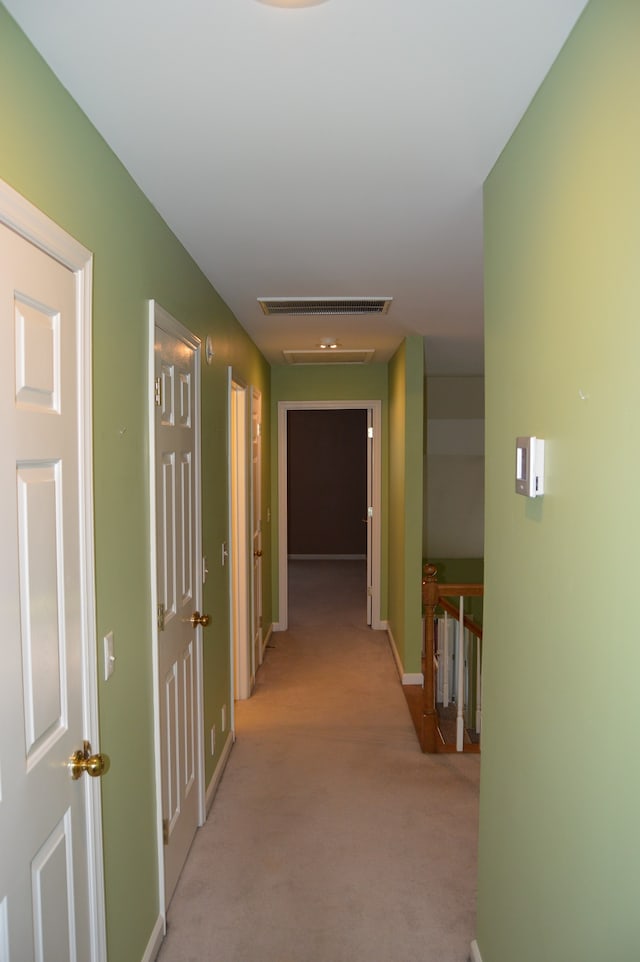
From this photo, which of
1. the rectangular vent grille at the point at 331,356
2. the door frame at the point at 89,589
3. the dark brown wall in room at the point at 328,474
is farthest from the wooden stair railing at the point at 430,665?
the dark brown wall in room at the point at 328,474

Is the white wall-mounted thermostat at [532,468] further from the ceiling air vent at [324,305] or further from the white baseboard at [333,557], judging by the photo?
the white baseboard at [333,557]

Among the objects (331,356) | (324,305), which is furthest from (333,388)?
(324,305)

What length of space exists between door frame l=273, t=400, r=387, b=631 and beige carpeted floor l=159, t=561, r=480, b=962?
153 cm

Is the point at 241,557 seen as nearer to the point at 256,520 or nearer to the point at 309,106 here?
the point at 256,520

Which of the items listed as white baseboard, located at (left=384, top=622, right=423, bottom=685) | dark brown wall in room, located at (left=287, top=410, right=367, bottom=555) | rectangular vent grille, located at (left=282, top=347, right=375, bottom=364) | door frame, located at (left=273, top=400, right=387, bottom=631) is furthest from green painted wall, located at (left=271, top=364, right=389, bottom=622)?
dark brown wall in room, located at (left=287, top=410, right=367, bottom=555)

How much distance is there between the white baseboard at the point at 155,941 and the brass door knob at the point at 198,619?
3.47 feet

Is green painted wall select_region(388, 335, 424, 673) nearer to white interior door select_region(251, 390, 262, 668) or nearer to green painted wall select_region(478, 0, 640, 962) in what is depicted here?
white interior door select_region(251, 390, 262, 668)

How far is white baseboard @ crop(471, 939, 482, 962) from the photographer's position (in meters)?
2.09

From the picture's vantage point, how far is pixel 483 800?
6.77ft

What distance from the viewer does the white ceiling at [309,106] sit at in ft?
4.03

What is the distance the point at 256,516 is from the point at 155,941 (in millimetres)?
3152

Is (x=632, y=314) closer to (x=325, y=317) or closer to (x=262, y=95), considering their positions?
(x=262, y=95)

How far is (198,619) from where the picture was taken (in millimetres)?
2828

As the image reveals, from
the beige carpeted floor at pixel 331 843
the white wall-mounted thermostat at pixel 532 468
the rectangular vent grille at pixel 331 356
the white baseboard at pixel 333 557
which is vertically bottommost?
the beige carpeted floor at pixel 331 843
